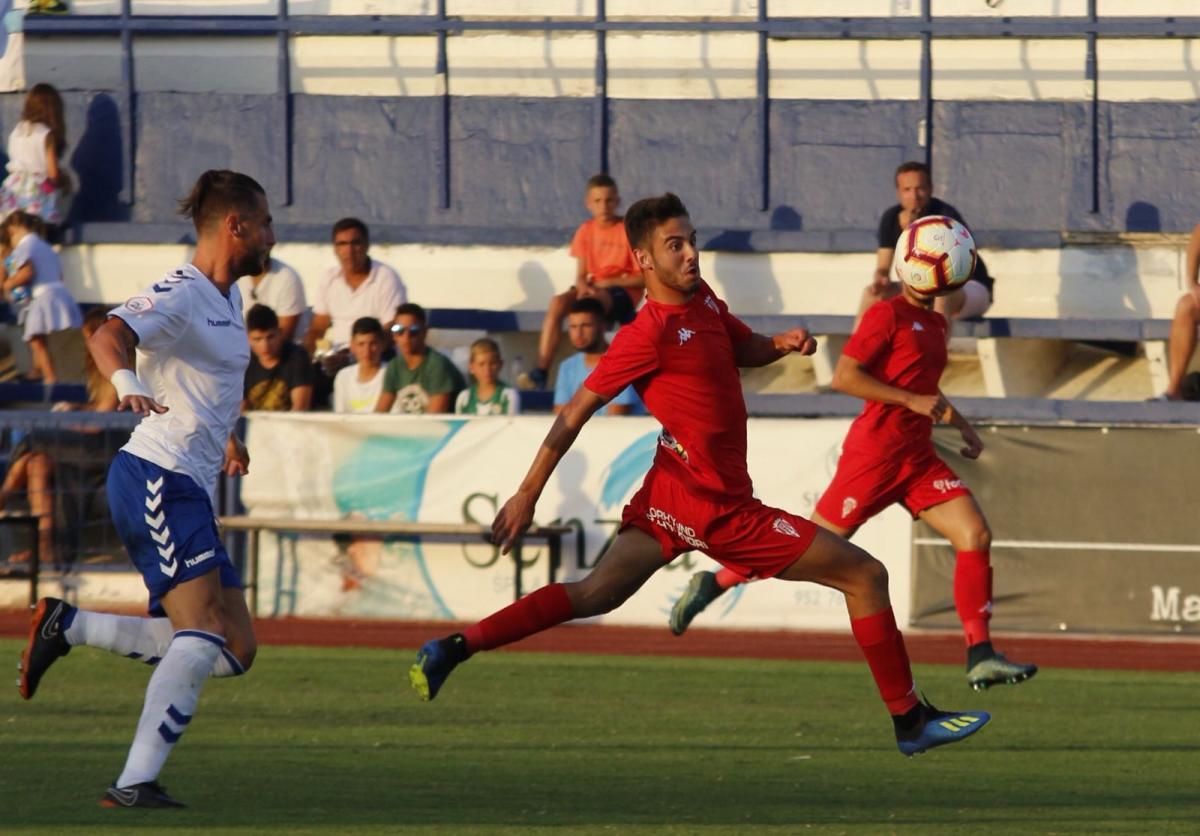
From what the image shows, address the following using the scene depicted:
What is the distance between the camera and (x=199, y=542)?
717 centimetres

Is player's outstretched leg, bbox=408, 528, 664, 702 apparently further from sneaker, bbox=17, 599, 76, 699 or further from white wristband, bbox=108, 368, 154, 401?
white wristband, bbox=108, 368, 154, 401

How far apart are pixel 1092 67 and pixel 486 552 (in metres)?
6.83

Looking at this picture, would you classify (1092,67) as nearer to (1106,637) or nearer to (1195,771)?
(1106,637)

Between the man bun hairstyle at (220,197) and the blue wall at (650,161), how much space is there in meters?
10.2

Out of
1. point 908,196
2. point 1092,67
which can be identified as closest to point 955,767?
point 908,196

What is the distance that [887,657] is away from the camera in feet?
25.1

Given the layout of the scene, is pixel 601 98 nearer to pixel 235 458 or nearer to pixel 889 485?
pixel 889 485

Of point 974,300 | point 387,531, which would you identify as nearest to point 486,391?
point 387,531

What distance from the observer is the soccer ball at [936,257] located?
9.59 m

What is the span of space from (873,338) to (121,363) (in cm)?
410

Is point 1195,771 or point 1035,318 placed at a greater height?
point 1035,318

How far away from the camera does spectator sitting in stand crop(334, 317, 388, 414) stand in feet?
49.0

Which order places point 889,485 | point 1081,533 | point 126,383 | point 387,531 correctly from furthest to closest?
point 387,531, point 1081,533, point 889,485, point 126,383

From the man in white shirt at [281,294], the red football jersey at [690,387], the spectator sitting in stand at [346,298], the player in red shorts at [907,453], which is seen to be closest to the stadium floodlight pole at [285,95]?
the man in white shirt at [281,294]
